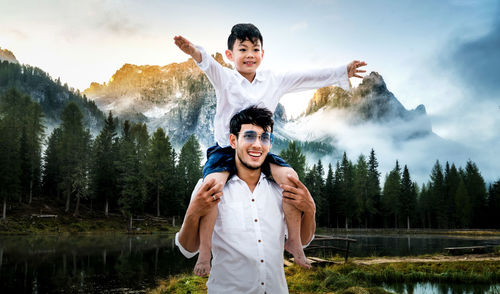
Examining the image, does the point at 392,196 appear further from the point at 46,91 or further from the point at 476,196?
the point at 46,91

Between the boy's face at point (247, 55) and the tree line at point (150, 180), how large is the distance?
4232 cm

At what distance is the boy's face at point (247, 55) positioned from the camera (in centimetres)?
329

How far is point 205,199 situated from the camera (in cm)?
259

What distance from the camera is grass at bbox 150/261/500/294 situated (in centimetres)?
1123

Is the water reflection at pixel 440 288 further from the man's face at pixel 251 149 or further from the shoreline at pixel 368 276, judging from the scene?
the man's face at pixel 251 149

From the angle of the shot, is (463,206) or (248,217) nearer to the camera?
(248,217)

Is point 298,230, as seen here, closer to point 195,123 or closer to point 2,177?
point 2,177

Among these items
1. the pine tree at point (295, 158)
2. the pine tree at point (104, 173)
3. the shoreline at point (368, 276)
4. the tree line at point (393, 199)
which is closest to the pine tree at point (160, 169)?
the pine tree at point (104, 173)

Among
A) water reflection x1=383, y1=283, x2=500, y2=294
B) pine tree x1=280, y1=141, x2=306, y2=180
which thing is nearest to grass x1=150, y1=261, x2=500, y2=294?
water reflection x1=383, y1=283, x2=500, y2=294

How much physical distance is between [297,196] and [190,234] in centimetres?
86

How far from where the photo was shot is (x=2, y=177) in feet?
126

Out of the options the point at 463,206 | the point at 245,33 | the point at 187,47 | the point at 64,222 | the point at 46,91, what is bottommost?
the point at 64,222

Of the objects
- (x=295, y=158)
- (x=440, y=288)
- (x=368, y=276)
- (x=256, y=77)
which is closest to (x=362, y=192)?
(x=295, y=158)

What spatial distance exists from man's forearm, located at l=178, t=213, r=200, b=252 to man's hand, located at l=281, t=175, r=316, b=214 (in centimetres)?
70
